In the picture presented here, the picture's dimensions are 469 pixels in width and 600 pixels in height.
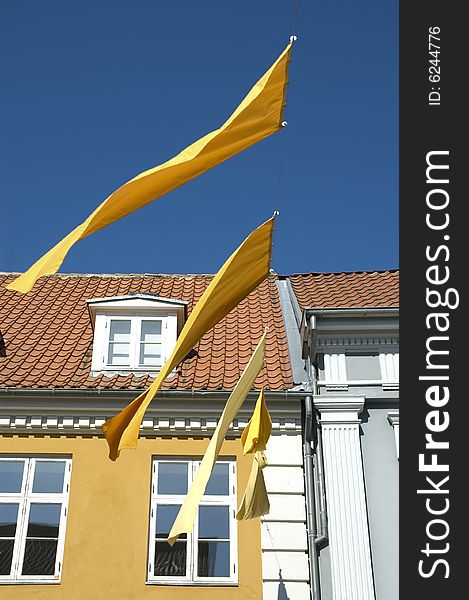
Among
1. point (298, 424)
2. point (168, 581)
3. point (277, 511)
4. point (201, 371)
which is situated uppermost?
point (201, 371)

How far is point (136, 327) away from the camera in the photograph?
11.7 metres

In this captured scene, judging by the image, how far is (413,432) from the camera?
18.3 feet

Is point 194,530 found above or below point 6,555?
above

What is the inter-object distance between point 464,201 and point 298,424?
4777mm

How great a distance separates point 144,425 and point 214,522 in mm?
1449

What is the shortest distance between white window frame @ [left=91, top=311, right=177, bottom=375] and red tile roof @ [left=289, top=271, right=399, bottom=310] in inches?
78.1

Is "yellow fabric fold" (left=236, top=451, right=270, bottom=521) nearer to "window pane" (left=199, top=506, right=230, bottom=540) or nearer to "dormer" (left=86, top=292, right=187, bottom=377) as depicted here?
"window pane" (left=199, top=506, right=230, bottom=540)

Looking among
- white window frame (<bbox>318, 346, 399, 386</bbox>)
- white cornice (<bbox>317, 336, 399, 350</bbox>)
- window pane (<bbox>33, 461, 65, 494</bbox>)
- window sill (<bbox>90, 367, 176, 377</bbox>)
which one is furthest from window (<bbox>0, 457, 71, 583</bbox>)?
white cornice (<bbox>317, 336, 399, 350</bbox>)

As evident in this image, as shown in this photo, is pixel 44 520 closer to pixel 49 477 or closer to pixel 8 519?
pixel 8 519

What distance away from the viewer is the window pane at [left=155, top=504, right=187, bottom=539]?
30.7 feet

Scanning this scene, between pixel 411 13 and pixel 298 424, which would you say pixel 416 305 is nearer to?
pixel 411 13

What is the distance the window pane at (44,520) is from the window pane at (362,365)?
3.80 m

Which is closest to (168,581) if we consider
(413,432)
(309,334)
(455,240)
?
(309,334)

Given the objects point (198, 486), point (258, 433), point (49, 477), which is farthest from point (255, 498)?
point (49, 477)
